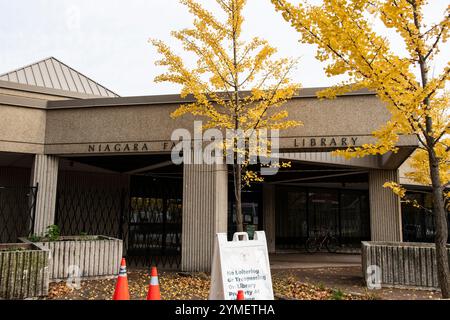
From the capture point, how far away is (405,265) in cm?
901

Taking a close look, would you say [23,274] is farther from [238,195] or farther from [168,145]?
[168,145]

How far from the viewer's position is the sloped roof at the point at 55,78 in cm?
1638

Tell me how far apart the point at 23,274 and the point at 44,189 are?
4.81 m

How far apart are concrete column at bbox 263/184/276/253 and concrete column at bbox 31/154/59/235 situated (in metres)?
10.8

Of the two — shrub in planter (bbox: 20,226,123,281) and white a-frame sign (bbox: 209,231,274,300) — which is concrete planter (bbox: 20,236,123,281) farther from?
white a-frame sign (bbox: 209,231,274,300)

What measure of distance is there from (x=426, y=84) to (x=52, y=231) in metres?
9.18

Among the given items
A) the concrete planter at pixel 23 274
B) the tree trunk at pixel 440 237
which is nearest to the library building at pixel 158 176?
the concrete planter at pixel 23 274

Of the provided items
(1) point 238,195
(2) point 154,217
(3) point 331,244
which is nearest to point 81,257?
(1) point 238,195

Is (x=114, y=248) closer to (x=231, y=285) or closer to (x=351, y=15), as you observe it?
(x=231, y=285)

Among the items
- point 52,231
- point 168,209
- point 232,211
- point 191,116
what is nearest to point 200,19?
point 191,116

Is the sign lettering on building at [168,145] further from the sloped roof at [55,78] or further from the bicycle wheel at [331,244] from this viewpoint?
the bicycle wheel at [331,244]

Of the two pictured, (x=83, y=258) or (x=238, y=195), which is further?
(x=238, y=195)

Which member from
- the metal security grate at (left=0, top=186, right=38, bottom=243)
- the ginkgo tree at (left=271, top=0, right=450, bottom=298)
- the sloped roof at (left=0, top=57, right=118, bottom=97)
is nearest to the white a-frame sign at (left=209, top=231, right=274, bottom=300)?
the ginkgo tree at (left=271, top=0, right=450, bottom=298)

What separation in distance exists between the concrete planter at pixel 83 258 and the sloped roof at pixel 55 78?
860 cm
